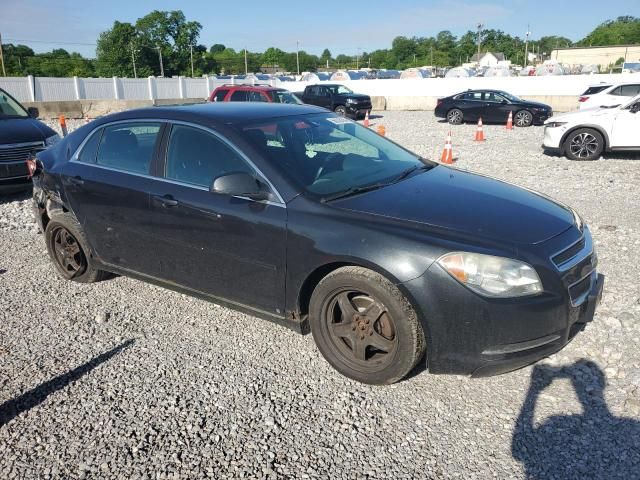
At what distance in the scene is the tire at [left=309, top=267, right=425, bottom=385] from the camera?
9.82ft

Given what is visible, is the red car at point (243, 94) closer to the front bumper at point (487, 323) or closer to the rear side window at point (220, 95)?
the rear side window at point (220, 95)

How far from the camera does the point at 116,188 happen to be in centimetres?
419

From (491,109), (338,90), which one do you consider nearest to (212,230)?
(491,109)

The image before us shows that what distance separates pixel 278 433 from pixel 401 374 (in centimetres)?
80

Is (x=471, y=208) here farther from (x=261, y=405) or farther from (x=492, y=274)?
(x=261, y=405)

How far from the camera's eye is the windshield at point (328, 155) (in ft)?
11.7

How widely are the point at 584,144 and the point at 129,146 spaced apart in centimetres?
1009

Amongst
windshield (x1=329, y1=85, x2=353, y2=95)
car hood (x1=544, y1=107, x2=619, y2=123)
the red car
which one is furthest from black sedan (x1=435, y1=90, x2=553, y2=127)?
car hood (x1=544, y1=107, x2=619, y2=123)

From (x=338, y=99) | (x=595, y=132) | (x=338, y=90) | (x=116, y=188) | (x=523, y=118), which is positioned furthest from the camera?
(x=338, y=90)

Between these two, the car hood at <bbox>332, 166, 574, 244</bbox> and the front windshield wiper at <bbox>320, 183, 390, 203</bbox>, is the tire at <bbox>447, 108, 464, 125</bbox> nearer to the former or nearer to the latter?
the car hood at <bbox>332, 166, 574, 244</bbox>

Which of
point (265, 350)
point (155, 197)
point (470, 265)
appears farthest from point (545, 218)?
point (155, 197)

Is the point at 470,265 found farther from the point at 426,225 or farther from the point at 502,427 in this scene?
the point at 502,427

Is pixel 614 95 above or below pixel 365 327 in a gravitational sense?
above

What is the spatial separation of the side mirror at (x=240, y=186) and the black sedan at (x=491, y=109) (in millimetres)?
18502
